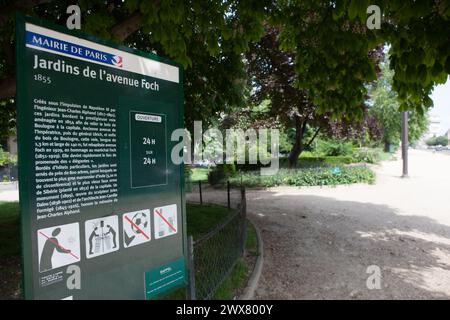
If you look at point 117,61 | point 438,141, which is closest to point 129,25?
point 117,61

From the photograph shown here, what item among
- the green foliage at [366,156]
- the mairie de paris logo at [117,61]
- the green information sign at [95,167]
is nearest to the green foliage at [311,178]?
the green foliage at [366,156]

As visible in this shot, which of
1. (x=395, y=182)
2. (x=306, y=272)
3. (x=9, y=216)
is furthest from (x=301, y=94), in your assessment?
(x=9, y=216)

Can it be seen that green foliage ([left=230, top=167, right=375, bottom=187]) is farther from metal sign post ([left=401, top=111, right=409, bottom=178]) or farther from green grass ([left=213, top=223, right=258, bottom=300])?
green grass ([left=213, top=223, right=258, bottom=300])

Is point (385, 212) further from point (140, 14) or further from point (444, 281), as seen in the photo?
point (140, 14)

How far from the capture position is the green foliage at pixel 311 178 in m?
16.2

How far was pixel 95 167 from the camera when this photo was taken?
2.21 metres

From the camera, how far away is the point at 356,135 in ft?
60.3

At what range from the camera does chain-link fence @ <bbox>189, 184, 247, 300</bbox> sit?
4.08 meters

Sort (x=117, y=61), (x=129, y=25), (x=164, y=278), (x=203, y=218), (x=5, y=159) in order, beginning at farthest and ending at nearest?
(x=5, y=159) < (x=203, y=218) < (x=129, y=25) < (x=164, y=278) < (x=117, y=61)

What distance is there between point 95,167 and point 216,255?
2816 mm

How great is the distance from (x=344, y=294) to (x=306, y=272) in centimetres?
86

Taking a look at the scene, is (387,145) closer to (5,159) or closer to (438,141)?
(5,159)

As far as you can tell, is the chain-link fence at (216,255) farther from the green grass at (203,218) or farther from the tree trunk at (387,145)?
the tree trunk at (387,145)

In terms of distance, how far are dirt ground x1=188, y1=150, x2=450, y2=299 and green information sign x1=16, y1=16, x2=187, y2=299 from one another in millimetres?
2533
